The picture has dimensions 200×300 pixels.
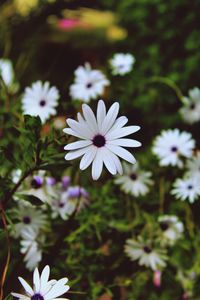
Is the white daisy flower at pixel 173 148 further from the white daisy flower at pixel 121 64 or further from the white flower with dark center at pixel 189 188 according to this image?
the white daisy flower at pixel 121 64

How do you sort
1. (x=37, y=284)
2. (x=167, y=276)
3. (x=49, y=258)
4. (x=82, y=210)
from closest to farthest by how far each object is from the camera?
1. (x=37, y=284)
2. (x=49, y=258)
3. (x=82, y=210)
4. (x=167, y=276)

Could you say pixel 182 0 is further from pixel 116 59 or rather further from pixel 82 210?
pixel 82 210

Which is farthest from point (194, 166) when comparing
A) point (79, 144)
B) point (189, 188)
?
point (79, 144)

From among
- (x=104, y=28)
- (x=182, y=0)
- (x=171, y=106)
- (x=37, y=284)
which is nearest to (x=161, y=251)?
(x=37, y=284)

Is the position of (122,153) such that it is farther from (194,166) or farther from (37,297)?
(194,166)

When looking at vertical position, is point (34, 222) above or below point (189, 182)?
below

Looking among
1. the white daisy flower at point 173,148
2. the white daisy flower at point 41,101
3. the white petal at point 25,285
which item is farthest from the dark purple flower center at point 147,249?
the white petal at point 25,285
